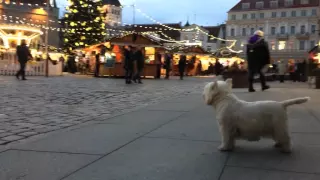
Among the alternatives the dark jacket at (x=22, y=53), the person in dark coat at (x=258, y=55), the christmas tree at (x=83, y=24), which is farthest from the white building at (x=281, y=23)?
the person in dark coat at (x=258, y=55)

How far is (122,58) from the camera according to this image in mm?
28562

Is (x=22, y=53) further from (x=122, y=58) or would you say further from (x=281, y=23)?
(x=281, y=23)

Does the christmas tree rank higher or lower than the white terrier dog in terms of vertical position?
higher

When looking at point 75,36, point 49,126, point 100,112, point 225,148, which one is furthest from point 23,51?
point 75,36

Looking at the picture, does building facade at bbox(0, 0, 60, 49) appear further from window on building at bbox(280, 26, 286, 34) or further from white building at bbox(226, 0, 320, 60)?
window on building at bbox(280, 26, 286, 34)

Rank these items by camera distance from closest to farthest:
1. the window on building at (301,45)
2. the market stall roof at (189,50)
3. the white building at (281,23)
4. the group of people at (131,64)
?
1. the group of people at (131,64)
2. the market stall roof at (189,50)
3. the white building at (281,23)
4. the window on building at (301,45)

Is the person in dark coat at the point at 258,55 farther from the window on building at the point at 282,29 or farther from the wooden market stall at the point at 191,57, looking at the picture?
the window on building at the point at 282,29

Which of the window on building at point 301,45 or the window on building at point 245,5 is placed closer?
the window on building at point 301,45

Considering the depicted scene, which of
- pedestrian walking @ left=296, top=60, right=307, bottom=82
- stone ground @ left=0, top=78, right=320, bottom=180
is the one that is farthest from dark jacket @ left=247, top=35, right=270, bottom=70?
pedestrian walking @ left=296, top=60, right=307, bottom=82

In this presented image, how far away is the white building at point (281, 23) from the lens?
94.9 m

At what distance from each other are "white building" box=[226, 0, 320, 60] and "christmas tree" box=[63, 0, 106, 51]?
60317 millimetres

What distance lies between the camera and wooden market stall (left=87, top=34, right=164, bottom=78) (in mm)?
28438

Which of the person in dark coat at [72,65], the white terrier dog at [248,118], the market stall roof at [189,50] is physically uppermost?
the market stall roof at [189,50]

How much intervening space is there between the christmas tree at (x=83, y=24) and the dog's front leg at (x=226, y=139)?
123 feet
